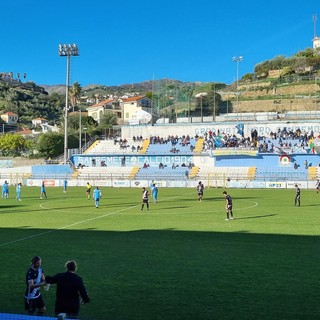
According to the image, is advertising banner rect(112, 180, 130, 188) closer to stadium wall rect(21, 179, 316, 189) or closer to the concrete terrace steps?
stadium wall rect(21, 179, 316, 189)

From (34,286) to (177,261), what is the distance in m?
6.85

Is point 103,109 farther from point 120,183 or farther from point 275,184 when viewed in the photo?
point 275,184

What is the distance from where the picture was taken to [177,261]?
14.5 m

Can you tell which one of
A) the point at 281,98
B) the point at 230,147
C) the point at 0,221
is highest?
Answer: the point at 281,98

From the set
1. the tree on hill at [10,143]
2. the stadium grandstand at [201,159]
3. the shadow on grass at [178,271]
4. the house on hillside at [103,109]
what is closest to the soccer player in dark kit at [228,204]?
the shadow on grass at [178,271]

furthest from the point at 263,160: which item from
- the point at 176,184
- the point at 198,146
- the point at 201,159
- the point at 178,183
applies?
the point at 176,184

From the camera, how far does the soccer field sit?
1009cm

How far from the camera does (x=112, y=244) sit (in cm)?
1764

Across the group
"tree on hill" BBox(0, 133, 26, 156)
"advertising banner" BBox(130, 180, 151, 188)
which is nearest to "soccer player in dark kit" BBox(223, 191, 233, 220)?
"advertising banner" BBox(130, 180, 151, 188)

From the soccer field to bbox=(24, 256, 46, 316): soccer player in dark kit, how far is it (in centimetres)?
91

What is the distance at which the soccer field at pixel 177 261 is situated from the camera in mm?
10086

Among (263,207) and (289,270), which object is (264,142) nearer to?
(263,207)

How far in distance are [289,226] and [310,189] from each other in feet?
95.7

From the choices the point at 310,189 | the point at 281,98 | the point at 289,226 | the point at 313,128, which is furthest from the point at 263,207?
the point at 281,98
